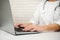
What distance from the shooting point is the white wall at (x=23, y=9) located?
81 cm

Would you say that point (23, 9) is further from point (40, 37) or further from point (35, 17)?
point (40, 37)

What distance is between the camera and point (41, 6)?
80cm

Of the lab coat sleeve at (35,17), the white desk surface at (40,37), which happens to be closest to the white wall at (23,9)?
the lab coat sleeve at (35,17)

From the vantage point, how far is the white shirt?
0.74 meters

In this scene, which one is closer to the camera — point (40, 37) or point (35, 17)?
point (40, 37)

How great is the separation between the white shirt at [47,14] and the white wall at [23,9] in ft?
0.11

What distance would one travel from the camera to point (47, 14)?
0.77 m

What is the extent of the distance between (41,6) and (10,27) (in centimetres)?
22

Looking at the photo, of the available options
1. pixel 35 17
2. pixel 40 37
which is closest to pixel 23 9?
pixel 35 17

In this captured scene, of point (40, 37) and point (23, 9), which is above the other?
point (23, 9)

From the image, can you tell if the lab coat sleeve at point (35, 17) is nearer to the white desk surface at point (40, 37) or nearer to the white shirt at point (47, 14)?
the white shirt at point (47, 14)

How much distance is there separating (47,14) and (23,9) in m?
0.15

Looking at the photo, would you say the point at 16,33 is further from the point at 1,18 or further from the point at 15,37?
the point at 1,18

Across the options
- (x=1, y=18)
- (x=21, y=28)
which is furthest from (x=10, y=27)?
(x=1, y=18)
